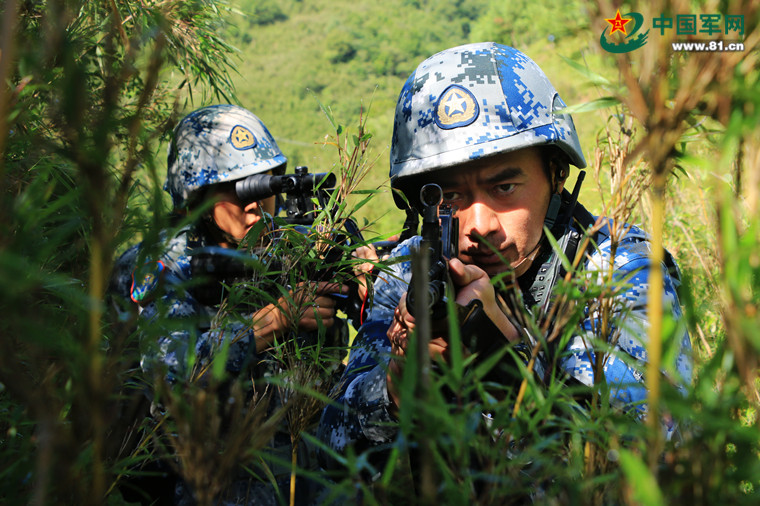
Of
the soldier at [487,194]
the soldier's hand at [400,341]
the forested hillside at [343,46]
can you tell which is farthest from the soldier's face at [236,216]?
the forested hillside at [343,46]

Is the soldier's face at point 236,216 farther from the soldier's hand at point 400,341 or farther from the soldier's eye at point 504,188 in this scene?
the soldier's hand at point 400,341

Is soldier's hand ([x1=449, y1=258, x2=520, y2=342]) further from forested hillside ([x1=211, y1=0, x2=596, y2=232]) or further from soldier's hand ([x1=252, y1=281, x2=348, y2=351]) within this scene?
forested hillside ([x1=211, y1=0, x2=596, y2=232])

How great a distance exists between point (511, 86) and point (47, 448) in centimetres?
197

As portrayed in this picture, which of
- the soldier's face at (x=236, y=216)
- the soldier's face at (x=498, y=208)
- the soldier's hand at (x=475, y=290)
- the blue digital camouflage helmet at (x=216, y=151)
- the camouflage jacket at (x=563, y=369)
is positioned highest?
the blue digital camouflage helmet at (x=216, y=151)

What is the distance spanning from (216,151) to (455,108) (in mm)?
1690

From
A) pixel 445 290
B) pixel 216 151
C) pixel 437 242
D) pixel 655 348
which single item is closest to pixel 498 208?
pixel 437 242

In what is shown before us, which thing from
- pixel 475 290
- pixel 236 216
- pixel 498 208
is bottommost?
pixel 475 290

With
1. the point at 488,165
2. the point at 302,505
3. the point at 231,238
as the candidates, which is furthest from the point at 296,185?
the point at 302,505

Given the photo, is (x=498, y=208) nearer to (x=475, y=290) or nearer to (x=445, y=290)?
(x=475, y=290)

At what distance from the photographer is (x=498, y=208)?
6.39ft

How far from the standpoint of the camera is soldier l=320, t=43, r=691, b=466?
166cm

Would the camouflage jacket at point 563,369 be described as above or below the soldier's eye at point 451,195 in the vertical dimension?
below

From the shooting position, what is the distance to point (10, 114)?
3.05 feet

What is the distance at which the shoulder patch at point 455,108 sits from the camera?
211 centimetres
